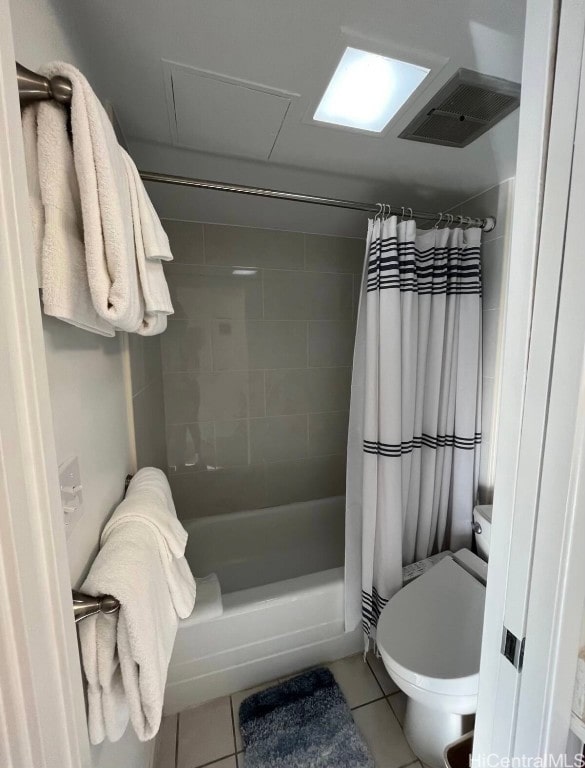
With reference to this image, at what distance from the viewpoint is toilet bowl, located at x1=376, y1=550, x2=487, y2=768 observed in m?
0.99

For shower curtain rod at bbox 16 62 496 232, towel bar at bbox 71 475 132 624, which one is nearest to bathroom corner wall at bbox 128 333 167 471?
shower curtain rod at bbox 16 62 496 232

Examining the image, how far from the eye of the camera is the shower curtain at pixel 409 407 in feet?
4.32

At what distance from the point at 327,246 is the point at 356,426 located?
124 centimetres

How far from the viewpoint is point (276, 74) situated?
82 centimetres

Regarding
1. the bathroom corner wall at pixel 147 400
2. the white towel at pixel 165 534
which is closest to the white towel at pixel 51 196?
the white towel at pixel 165 534

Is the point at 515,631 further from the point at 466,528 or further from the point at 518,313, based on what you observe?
the point at 466,528

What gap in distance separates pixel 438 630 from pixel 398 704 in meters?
0.46

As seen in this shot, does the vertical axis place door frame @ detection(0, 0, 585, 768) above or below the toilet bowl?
above

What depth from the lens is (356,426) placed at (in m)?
1.43

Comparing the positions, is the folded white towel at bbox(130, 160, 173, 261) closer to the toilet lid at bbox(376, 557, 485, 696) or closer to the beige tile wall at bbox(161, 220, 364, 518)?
the beige tile wall at bbox(161, 220, 364, 518)

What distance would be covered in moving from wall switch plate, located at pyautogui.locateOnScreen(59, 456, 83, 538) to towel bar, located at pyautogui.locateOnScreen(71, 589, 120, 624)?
0.38ft

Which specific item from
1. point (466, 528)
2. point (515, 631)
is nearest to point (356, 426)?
point (466, 528)

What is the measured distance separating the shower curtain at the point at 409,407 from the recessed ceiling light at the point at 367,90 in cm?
39

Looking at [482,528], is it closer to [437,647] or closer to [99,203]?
[437,647]
